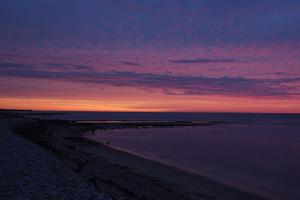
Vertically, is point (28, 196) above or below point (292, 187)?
above

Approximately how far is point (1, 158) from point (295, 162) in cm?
2341

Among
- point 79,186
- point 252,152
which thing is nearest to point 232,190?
point 79,186

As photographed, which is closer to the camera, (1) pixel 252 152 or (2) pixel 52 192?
(2) pixel 52 192

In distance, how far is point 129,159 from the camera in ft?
96.7

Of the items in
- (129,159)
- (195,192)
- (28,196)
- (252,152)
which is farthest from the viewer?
(252,152)

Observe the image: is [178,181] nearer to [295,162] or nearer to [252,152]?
[295,162]

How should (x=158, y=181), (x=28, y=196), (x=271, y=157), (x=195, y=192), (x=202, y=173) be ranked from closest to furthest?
1. (x=28, y=196)
2. (x=195, y=192)
3. (x=158, y=181)
4. (x=202, y=173)
5. (x=271, y=157)

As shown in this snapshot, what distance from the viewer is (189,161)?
30.0 meters

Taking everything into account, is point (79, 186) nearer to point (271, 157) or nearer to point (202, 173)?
point (202, 173)

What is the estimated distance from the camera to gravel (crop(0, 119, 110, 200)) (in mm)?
10648

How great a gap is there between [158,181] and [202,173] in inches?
214

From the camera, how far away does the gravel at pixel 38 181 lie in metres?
10.6

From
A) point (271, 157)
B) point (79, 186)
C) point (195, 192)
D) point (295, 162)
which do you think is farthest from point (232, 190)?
point (271, 157)

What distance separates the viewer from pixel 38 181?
1231 cm
